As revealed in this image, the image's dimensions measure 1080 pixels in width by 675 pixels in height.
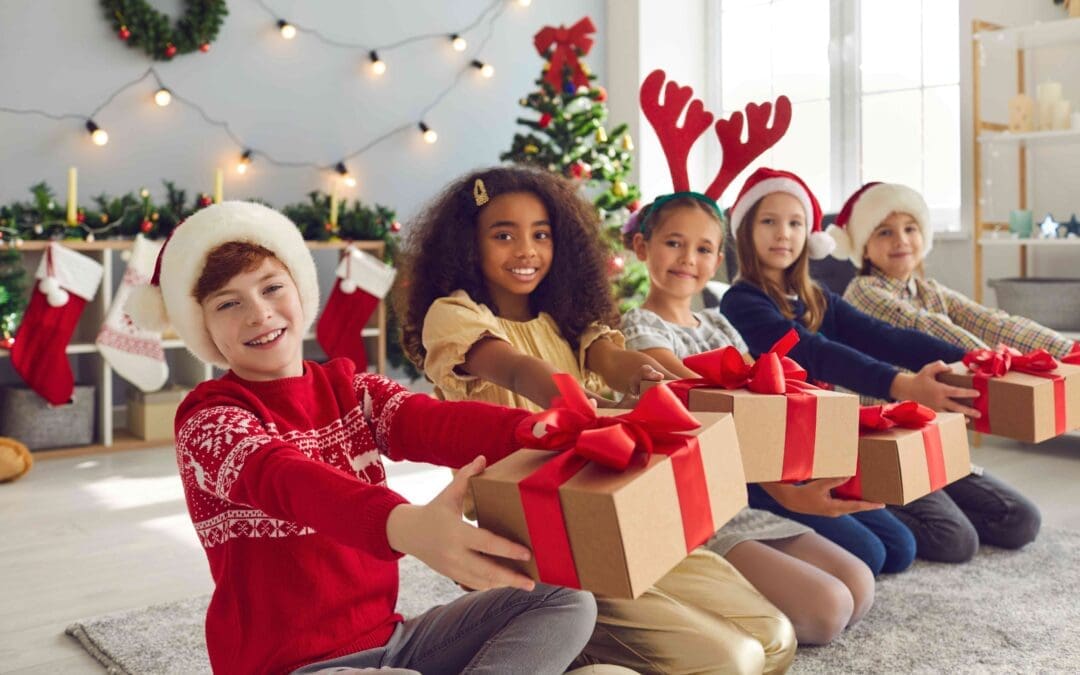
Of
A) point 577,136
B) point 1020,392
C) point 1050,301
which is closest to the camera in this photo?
point 1020,392

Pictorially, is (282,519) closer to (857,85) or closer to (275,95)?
(275,95)

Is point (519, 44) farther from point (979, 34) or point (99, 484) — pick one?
point (99, 484)

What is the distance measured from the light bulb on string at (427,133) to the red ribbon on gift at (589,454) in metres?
4.59

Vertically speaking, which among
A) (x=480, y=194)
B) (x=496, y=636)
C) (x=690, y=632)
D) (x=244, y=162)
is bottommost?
(x=690, y=632)

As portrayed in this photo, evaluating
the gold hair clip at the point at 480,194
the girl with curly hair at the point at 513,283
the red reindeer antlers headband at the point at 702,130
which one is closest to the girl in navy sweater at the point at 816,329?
the red reindeer antlers headband at the point at 702,130

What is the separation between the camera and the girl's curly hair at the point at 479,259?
6.26 feet

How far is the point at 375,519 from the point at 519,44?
5.15 metres

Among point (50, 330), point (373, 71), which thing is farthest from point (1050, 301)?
point (50, 330)

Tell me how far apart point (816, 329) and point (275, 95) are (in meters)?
3.42

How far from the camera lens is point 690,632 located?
5.77ft

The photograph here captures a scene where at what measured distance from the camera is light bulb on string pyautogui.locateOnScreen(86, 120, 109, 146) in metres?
4.53

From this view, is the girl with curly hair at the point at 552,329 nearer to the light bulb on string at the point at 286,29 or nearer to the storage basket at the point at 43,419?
the storage basket at the point at 43,419

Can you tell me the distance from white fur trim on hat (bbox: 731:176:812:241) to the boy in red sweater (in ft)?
3.98

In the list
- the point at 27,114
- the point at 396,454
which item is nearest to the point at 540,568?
the point at 396,454
